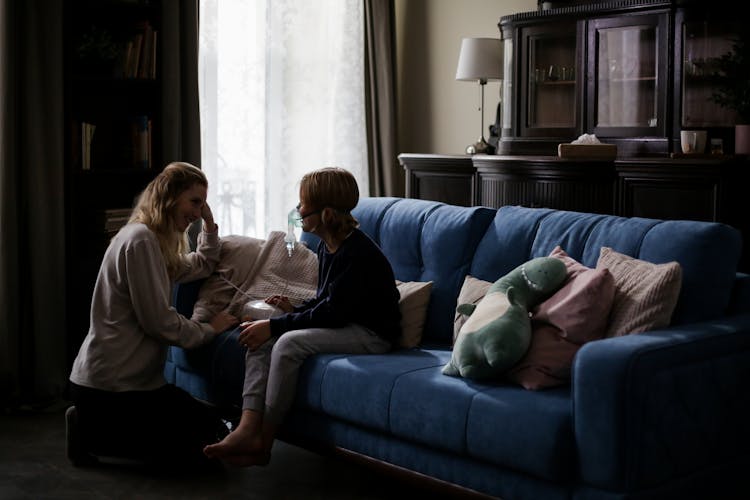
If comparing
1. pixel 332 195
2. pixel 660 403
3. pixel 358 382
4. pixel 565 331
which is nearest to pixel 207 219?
pixel 332 195

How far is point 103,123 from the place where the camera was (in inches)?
185

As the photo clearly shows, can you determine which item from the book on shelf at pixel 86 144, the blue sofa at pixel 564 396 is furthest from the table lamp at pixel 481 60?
the blue sofa at pixel 564 396

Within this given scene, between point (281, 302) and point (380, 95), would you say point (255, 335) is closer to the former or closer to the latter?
point (281, 302)

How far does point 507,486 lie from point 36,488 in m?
1.53

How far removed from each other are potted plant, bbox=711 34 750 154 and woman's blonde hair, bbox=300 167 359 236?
7.42 ft

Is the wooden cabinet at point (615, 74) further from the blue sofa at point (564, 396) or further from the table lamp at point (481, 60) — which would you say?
the blue sofa at point (564, 396)

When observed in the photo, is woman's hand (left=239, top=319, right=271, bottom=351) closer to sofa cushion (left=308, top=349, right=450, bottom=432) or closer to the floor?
sofa cushion (left=308, top=349, right=450, bottom=432)

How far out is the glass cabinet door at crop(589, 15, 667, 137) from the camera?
16.3 feet

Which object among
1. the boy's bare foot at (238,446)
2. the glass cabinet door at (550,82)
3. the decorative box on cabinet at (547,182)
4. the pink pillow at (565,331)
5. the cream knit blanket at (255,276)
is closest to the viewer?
the pink pillow at (565,331)

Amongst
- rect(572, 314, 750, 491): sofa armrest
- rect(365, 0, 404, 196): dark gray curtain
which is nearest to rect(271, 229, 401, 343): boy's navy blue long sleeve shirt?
rect(572, 314, 750, 491): sofa armrest

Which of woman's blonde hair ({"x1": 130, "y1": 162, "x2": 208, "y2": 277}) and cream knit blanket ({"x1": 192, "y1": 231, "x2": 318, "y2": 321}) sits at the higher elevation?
woman's blonde hair ({"x1": 130, "y1": 162, "x2": 208, "y2": 277})

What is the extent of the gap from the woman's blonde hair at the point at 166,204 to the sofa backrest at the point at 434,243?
0.76m

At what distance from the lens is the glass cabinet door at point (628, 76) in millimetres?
4953

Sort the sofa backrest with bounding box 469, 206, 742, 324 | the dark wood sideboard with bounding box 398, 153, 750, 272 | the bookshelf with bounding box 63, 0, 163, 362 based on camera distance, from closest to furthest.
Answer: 1. the sofa backrest with bounding box 469, 206, 742, 324
2. the bookshelf with bounding box 63, 0, 163, 362
3. the dark wood sideboard with bounding box 398, 153, 750, 272
